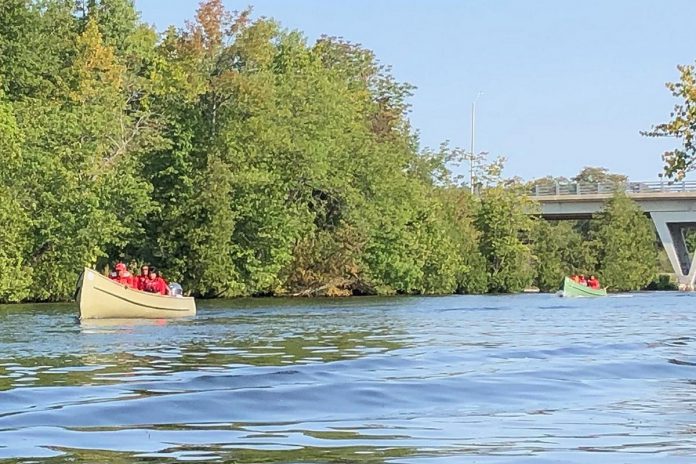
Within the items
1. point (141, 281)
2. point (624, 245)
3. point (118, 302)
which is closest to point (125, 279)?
point (141, 281)

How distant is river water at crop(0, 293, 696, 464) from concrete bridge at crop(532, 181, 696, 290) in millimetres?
57942

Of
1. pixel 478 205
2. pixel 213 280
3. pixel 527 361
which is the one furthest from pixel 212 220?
pixel 527 361

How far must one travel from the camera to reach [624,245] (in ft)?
274

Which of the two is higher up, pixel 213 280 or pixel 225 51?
pixel 225 51

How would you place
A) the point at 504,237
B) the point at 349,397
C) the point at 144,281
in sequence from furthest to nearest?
the point at 504,237
the point at 144,281
the point at 349,397

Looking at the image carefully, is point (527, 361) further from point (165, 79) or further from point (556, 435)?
point (165, 79)

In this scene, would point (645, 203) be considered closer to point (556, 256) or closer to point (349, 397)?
point (556, 256)

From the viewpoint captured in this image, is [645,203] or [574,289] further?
[645,203]

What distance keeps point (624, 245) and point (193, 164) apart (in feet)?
126

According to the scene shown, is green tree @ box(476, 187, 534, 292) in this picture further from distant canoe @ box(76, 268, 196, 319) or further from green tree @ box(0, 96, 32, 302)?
distant canoe @ box(76, 268, 196, 319)

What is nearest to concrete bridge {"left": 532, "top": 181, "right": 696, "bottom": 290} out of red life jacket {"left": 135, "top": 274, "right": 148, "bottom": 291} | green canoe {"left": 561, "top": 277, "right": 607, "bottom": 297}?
green canoe {"left": 561, "top": 277, "right": 607, "bottom": 297}

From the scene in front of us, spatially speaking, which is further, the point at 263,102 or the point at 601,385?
the point at 263,102

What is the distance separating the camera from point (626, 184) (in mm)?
82625

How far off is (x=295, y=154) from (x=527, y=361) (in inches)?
1522
